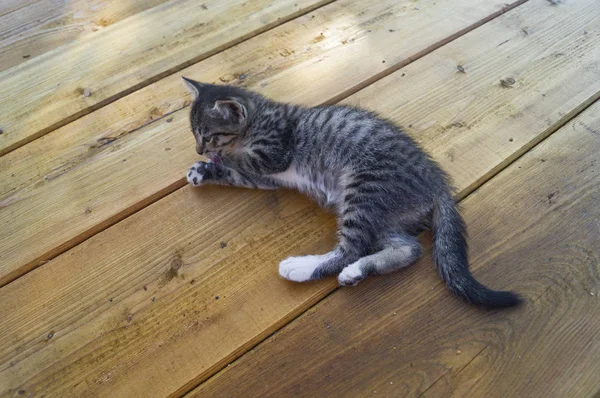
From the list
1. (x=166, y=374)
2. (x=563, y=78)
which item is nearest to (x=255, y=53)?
(x=563, y=78)

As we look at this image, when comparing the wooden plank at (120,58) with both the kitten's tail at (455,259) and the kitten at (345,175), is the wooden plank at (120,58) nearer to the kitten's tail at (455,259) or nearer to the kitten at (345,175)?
the kitten at (345,175)

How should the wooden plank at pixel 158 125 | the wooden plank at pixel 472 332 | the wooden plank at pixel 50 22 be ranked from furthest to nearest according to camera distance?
the wooden plank at pixel 50 22
the wooden plank at pixel 158 125
the wooden plank at pixel 472 332

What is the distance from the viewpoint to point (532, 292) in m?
1.11

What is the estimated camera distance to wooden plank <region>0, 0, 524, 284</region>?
138 cm

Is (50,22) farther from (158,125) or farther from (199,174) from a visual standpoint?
(199,174)

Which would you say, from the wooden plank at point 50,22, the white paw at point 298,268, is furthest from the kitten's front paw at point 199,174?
the wooden plank at point 50,22

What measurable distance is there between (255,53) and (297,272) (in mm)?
1017

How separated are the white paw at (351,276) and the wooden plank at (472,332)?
0.02m

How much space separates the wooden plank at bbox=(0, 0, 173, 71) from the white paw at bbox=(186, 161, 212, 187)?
965 mm

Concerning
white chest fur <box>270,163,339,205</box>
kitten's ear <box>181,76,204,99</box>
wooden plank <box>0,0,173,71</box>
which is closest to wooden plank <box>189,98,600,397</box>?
white chest fur <box>270,163,339,205</box>

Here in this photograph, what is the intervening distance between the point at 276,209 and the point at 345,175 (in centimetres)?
24

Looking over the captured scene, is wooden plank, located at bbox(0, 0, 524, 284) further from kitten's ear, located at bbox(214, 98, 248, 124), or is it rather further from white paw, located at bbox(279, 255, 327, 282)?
white paw, located at bbox(279, 255, 327, 282)

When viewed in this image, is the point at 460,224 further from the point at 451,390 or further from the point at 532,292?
the point at 451,390

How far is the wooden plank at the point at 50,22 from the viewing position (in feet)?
6.23
